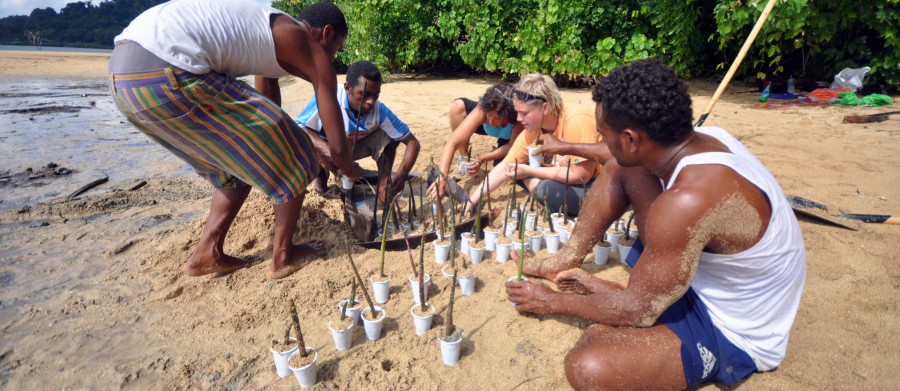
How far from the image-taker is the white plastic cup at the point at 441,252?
288 centimetres

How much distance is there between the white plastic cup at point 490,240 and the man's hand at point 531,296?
77 centimetres

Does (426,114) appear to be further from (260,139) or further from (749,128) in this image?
(260,139)

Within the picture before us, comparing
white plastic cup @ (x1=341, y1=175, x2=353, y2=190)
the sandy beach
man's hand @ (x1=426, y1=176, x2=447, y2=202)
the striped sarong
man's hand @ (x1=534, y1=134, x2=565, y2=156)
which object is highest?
the striped sarong

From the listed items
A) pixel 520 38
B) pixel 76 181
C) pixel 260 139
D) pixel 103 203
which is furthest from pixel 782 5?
pixel 76 181

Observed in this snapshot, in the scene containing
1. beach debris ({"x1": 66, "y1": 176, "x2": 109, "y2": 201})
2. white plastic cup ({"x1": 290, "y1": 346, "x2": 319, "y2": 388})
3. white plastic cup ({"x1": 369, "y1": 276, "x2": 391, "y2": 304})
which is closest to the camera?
white plastic cup ({"x1": 290, "y1": 346, "x2": 319, "y2": 388})

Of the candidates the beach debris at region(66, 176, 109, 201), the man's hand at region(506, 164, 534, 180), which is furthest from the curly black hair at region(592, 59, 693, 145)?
the beach debris at region(66, 176, 109, 201)

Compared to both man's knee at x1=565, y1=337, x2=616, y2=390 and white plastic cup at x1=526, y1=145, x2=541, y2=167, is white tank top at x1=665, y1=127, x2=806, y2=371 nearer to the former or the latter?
man's knee at x1=565, y1=337, x2=616, y2=390

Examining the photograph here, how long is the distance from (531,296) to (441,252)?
35.2 inches

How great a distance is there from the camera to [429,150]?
5.46 metres

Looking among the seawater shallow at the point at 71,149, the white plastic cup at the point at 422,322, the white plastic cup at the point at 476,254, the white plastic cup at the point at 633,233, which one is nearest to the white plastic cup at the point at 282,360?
the white plastic cup at the point at 422,322

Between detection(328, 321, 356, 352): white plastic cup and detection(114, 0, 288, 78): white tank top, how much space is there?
Answer: 1409mm

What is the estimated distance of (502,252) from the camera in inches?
113

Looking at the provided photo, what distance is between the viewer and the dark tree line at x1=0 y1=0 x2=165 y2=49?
57.7 m

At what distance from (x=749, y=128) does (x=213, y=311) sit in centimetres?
590
